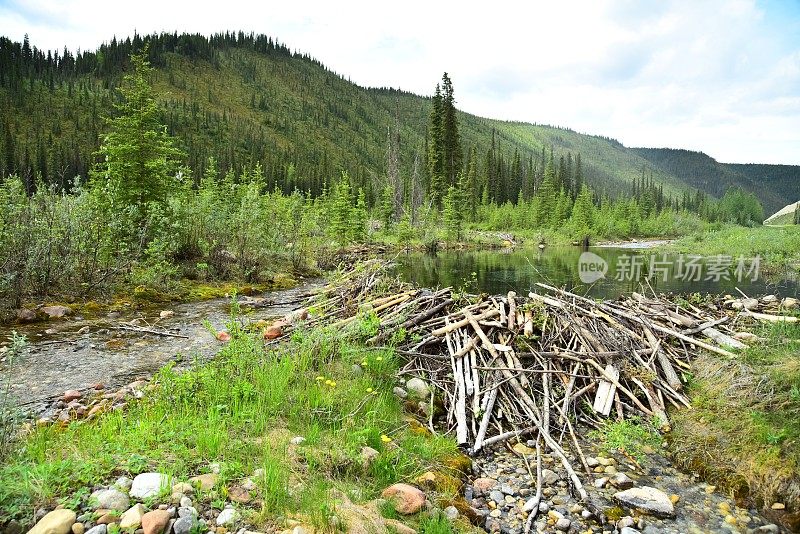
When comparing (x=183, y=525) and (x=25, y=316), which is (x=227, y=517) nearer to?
(x=183, y=525)

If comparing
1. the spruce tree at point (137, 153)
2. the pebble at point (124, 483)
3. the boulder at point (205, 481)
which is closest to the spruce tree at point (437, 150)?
the spruce tree at point (137, 153)

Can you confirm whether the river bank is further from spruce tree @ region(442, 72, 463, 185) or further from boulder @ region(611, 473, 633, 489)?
spruce tree @ region(442, 72, 463, 185)

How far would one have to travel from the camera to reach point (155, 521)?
2.80m

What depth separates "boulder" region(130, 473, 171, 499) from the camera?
3.09 m

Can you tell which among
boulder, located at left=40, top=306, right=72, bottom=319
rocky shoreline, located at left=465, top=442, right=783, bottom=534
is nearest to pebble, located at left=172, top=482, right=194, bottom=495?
rocky shoreline, located at left=465, top=442, right=783, bottom=534

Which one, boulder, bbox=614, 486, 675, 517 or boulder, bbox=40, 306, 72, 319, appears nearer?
boulder, bbox=614, 486, 675, 517

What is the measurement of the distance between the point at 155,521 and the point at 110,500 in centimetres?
43

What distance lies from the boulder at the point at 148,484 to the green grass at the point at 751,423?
18.5ft

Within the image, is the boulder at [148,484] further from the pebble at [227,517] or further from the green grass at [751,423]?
the green grass at [751,423]

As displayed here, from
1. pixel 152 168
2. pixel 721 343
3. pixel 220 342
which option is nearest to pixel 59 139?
pixel 152 168

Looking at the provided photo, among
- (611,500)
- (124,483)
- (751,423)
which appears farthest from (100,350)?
(751,423)

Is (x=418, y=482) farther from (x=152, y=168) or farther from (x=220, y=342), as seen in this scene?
(x=152, y=168)

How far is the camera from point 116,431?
447 centimetres

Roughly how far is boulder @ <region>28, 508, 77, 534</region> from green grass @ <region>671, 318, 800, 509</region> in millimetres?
6077
